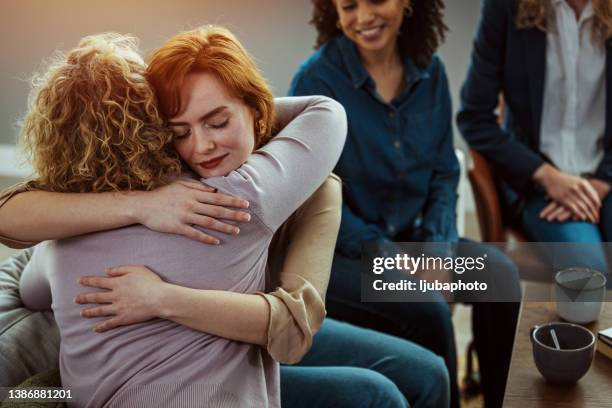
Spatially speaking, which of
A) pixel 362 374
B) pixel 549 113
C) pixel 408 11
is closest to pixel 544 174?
pixel 549 113

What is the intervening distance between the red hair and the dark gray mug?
59cm

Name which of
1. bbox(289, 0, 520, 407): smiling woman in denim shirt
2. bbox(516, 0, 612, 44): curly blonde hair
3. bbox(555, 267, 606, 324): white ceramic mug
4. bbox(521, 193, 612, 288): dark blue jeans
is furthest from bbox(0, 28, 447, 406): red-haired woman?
bbox(516, 0, 612, 44): curly blonde hair

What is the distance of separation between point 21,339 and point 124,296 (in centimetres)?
23

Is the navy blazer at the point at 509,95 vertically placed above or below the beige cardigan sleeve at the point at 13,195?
below

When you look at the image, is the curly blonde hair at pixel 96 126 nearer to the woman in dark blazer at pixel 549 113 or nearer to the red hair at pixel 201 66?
the red hair at pixel 201 66

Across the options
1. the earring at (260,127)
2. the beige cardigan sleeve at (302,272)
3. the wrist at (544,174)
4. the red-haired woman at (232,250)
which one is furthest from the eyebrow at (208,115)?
the wrist at (544,174)

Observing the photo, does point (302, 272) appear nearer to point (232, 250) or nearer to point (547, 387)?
point (232, 250)

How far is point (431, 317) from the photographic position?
167 cm

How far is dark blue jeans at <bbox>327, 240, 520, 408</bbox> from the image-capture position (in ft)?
5.49

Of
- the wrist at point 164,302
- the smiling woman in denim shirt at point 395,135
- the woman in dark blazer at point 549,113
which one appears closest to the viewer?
the wrist at point 164,302

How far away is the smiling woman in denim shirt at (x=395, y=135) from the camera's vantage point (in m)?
1.81

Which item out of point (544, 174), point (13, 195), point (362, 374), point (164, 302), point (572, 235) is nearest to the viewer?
point (164, 302)

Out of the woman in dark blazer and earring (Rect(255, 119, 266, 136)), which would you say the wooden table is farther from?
the woman in dark blazer

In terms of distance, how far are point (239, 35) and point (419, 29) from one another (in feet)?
3.90
